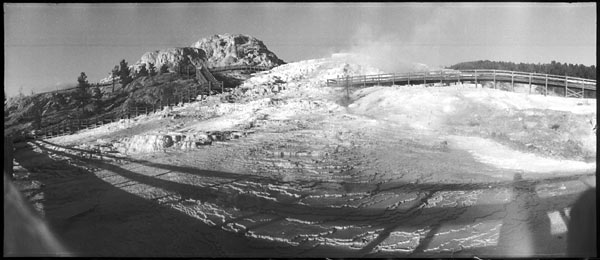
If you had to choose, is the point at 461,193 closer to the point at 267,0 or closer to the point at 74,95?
the point at 267,0

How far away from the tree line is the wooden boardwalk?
0.04 meters

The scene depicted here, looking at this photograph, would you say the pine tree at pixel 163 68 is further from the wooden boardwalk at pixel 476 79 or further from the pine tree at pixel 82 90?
the wooden boardwalk at pixel 476 79

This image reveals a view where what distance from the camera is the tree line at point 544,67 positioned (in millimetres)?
3855

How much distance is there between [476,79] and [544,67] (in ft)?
2.25

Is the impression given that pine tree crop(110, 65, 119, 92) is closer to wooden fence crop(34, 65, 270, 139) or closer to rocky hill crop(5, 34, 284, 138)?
rocky hill crop(5, 34, 284, 138)

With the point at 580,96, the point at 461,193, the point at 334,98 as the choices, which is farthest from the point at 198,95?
the point at 580,96

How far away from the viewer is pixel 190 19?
3.71 meters

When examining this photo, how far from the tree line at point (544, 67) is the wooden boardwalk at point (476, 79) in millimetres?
42

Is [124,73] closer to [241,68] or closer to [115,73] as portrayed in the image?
[115,73]

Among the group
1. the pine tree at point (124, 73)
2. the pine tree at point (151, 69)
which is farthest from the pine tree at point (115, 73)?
the pine tree at point (151, 69)

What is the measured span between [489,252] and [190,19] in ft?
12.5

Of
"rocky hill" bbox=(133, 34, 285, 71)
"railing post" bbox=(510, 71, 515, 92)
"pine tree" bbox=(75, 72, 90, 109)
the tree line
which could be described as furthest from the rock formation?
"railing post" bbox=(510, 71, 515, 92)

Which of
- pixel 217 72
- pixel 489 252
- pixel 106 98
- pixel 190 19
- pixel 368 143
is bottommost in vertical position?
pixel 489 252

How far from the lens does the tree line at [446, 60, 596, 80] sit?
3855 mm
